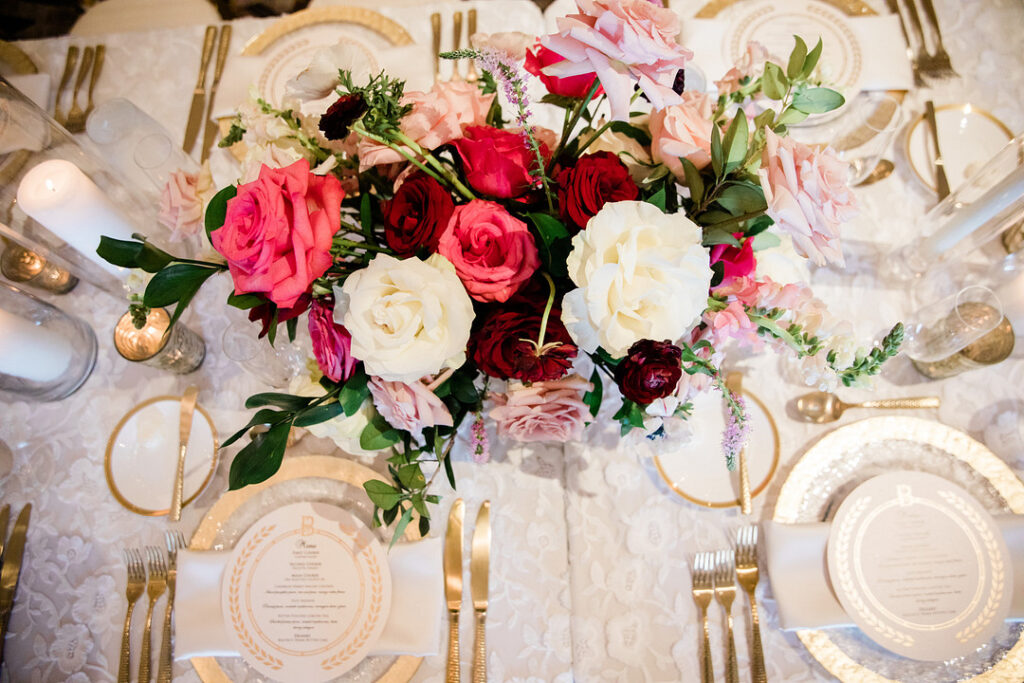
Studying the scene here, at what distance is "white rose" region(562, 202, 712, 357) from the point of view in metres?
0.48

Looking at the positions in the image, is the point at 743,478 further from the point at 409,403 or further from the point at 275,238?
the point at 275,238

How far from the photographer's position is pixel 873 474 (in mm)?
878

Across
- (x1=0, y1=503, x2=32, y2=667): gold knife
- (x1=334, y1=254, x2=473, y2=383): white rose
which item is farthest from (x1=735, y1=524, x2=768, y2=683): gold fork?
(x1=0, y1=503, x2=32, y2=667): gold knife

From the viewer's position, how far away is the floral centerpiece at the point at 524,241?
490 millimetres

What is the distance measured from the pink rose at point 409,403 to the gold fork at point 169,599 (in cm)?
51

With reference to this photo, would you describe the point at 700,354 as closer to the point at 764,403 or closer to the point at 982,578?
the point at 764,403

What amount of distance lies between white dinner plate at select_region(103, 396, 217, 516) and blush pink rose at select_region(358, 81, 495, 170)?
60 cm

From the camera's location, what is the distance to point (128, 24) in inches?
49.7

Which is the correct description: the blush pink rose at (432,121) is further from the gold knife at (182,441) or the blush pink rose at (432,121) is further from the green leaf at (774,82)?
the gold knife at (182,441)

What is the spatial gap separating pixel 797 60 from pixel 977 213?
1.65ft

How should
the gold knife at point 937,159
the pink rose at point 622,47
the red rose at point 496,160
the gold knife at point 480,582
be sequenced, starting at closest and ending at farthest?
the pink rose at point 622,47 < the red rose at point 496,160 < the gold knife at point 480,582 < the gold knife at point 937,159

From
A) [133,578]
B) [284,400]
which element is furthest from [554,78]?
[133,578]

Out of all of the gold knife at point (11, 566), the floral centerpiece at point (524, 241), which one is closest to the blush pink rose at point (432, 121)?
the floral centerpiece at point (524, 241)

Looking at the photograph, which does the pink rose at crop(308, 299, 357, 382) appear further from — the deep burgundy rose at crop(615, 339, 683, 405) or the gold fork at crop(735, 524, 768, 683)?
the gold fork at crop(735, 524, 768, 683)
